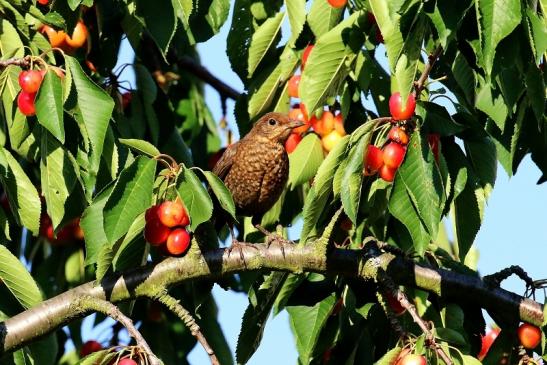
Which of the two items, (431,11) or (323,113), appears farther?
(323,113)

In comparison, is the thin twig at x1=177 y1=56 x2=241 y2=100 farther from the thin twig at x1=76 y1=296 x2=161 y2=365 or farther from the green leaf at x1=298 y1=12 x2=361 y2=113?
the thin twig at x1=76 y1=296 x2=161 y2=365

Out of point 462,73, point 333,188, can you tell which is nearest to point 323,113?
point 462,73

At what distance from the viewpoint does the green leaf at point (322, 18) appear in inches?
183

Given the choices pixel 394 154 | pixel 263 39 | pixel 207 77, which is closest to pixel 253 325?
pixel 394 154

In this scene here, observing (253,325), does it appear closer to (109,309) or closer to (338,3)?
(109,309)

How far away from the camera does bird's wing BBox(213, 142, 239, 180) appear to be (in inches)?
231

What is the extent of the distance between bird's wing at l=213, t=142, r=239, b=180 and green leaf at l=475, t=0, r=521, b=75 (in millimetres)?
2970

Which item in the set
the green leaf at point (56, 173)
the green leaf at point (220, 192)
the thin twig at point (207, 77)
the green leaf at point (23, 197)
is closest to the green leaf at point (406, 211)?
the green leaf at point (220, 192)

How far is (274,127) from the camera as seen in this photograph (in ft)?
18.3

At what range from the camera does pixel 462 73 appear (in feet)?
12.8

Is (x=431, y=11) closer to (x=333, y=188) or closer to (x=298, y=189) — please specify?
(x=333, y=188)

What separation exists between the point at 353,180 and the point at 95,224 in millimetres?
758

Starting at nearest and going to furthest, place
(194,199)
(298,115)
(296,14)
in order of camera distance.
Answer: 1. (194,199)
2. (296,14)
3. (298,115)

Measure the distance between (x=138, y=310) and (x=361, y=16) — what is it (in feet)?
6.35
